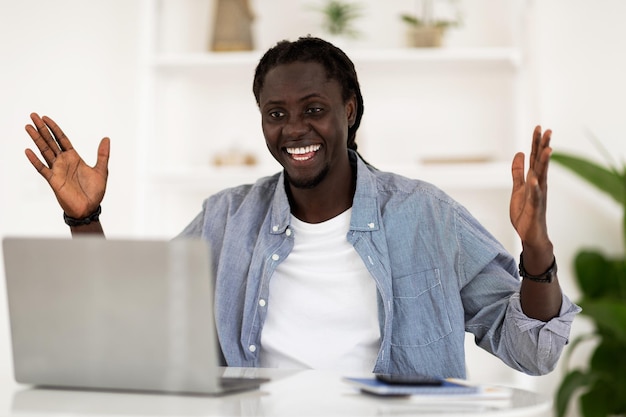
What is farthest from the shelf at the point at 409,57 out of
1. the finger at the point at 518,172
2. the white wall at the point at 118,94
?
the finger at the point at 518,172

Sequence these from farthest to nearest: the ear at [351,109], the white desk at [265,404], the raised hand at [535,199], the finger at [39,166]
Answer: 1. the ear at [351,109]
2. the finger at [39,166]
3. the raised hand at [535,199]
4. the white desk at [265,404]

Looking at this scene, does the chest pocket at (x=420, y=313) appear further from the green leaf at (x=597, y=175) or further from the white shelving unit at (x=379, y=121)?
the green leaf at (x=597, y=175)

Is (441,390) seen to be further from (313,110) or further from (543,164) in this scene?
(313,110)

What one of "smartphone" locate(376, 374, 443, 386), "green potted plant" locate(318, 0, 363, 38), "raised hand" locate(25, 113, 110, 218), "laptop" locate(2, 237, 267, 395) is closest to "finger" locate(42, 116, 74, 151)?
"raised hand" locate(25, 113, 110, 218)

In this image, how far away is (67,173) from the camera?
68.5 inches

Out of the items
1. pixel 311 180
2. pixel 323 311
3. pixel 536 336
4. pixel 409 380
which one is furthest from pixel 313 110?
pixel 409 380

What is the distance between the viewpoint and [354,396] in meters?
1.19

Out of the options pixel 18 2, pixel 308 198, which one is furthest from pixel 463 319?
pixel 18 2

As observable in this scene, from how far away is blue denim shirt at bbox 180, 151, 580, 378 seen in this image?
174 cm

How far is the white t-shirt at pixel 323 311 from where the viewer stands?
173cm

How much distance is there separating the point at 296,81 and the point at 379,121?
150 centimetres

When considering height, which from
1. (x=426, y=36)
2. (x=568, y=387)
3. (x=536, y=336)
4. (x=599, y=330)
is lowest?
(x=568, y=387)

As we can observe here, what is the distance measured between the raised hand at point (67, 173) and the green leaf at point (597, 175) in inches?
74.9

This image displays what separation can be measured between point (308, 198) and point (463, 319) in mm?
407
